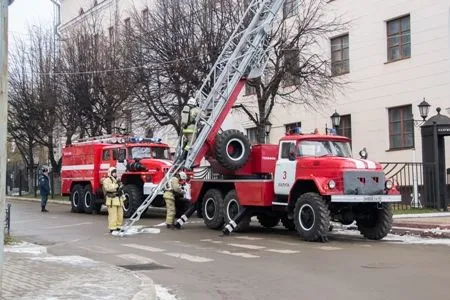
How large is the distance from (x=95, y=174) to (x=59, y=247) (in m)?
11.9

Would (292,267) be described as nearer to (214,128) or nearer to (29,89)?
(214,128)

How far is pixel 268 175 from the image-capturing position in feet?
58.0

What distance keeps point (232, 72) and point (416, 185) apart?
851 cm

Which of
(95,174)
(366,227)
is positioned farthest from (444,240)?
(95,174)

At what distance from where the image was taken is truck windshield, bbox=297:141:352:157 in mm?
16000

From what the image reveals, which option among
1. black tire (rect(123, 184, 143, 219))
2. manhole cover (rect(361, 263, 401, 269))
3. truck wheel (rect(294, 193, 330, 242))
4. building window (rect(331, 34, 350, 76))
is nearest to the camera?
manhole cover (rect(361, 263, 401, 269))

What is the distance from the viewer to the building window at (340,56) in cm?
3212

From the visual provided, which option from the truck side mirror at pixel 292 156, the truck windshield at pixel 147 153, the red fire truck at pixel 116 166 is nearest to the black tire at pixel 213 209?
the truck side mirror at pixel 292 156

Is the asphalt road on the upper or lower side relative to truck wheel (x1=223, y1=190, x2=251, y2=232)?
lower

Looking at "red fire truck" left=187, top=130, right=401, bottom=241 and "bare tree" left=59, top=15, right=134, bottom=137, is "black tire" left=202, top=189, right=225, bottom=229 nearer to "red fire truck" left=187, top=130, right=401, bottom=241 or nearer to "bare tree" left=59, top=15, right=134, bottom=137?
"red fire truck" left=187, top=130, right=401, bottom=241

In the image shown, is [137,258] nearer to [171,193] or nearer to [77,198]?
[171,193]

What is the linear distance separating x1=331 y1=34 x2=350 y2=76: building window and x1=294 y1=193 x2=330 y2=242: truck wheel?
1792 centimetres

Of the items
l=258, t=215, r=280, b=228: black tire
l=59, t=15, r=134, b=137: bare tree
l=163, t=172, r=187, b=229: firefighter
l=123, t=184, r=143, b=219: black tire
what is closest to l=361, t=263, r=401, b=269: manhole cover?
l=258, t=215, r=280, b=228: black tire

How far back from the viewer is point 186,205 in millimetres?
21734
